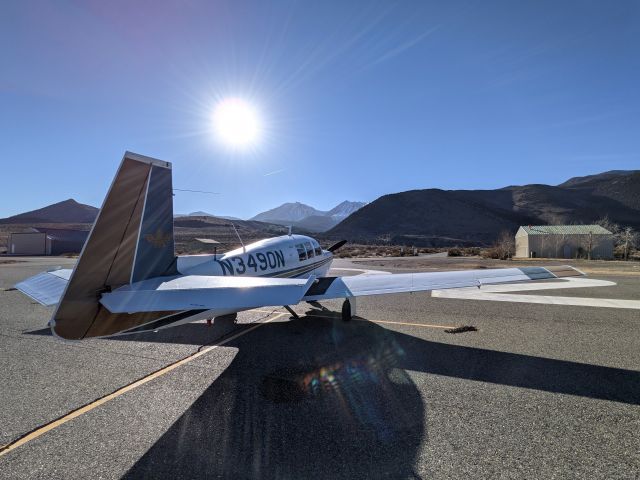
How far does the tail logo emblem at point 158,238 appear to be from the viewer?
6.42 meters

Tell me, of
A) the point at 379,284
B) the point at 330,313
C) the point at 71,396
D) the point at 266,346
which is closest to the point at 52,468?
the point at 71,396

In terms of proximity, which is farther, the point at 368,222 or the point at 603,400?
the point at 368,222

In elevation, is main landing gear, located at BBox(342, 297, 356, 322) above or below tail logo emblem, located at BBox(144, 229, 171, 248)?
below

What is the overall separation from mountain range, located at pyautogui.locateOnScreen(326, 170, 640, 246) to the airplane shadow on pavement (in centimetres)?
11232

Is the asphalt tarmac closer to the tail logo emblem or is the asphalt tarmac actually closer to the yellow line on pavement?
the yellow line on pavement

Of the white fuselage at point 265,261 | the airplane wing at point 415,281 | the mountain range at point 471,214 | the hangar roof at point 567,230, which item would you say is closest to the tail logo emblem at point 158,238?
the white fuselage at point 265,261

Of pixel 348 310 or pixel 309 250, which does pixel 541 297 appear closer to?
pixel 348 310

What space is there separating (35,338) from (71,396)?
188 inches

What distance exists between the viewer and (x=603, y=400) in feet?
17.0

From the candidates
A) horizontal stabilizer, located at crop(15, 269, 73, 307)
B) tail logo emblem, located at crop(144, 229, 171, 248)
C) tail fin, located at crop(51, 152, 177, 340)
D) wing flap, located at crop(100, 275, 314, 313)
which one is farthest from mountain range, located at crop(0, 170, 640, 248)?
wing flap, located at crop(100, 275, 314, 313)

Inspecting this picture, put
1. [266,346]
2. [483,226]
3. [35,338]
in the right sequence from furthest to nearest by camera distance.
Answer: [483,226] < [35,338] < [266,346]

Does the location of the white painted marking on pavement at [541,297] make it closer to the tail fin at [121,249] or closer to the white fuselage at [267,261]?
the white fuselage at [267,261]

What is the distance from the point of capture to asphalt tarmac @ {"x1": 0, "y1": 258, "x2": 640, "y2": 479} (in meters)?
3.75

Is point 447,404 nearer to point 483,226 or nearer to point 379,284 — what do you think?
point 379,284
